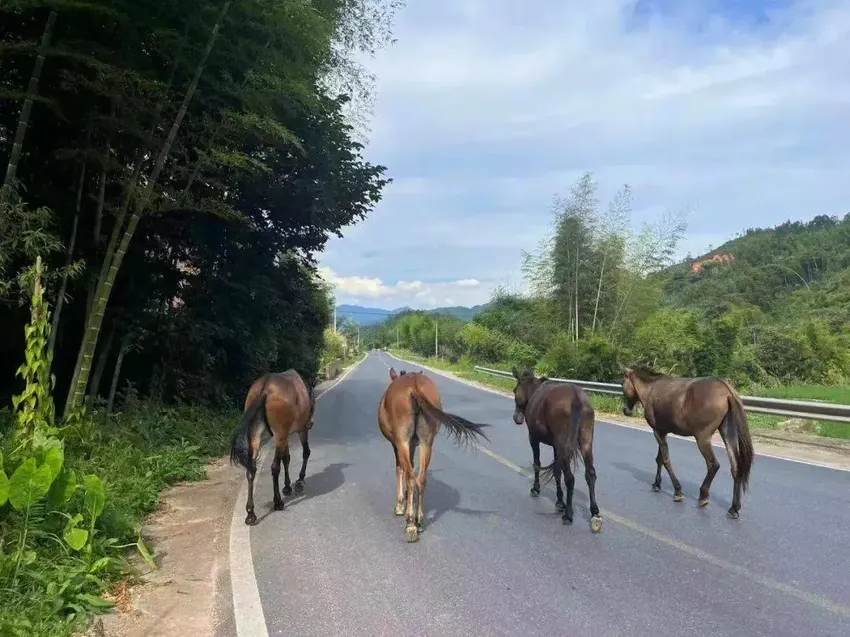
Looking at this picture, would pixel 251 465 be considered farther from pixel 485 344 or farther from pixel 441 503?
pixel 485 344

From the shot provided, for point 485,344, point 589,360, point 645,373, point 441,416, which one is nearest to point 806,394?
point 589,360

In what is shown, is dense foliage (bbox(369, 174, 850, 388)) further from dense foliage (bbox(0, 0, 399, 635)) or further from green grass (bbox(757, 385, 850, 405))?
dense foliage (bbox(0, 0, 399, 635))

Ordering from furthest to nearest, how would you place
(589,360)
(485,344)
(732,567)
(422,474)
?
(485,344)
(589,360)
(422,474)
(732,567)

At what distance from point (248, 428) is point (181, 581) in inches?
82.2

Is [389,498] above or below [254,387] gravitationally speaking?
below

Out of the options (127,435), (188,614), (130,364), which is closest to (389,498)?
(188,614)

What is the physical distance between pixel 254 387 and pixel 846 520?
19.3ft

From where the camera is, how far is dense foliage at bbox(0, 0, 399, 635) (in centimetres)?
489

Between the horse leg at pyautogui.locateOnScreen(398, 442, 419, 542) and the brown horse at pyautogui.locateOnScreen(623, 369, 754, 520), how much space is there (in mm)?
2904

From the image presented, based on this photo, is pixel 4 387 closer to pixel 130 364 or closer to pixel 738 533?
pixel 130 364

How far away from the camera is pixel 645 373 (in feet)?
25.6

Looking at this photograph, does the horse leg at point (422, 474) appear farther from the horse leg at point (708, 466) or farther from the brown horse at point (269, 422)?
the horse leg at point (708, 466)

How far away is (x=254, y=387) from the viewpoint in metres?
6.92

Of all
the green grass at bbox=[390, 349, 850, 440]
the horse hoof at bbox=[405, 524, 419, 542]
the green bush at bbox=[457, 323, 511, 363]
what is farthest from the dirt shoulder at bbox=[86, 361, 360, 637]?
the green bush at bbox=[457, 323, 511, 363]
